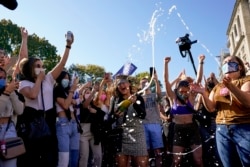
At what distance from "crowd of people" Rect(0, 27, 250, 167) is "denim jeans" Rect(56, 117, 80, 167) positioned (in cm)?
2

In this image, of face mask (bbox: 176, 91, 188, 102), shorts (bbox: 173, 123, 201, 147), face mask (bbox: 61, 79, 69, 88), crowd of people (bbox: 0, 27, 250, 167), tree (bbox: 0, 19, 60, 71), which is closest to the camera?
crowd of people (bbox: 0, 27, 250, 167)

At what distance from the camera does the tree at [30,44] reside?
30062mm

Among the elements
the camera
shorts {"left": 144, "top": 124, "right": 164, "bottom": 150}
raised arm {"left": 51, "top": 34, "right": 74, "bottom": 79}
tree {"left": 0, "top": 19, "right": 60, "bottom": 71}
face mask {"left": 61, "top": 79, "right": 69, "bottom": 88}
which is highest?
tree {"left": 0, "top": 19, "right": 60, "bottom": 71}

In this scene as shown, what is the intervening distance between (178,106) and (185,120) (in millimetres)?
320

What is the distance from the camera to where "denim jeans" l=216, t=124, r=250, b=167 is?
3.25 meters

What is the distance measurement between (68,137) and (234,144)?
2773mm

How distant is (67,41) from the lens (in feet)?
15.0

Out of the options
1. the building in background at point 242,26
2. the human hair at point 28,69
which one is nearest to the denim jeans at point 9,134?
the human hair at point 28,69

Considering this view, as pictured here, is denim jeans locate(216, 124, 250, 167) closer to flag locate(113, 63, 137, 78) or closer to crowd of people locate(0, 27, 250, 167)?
crowd of people locate(0, 27, 250, 167)

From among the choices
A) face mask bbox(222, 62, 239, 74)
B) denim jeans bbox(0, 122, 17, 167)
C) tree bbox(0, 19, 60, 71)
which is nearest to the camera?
face mask bbox(222, 62, 239, 74)

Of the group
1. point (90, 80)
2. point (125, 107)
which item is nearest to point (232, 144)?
point (125, 107)

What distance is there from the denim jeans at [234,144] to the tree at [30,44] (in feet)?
92.7

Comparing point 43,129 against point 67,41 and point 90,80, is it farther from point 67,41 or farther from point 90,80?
point 90,80

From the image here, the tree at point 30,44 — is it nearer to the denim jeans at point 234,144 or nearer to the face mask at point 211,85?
the face mask at point 211,85
